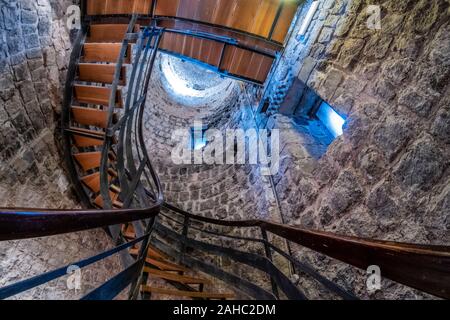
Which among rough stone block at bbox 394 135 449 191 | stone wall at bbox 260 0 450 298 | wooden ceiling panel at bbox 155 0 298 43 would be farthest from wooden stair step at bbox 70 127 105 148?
rough stone block at bbox 394 135 449 191

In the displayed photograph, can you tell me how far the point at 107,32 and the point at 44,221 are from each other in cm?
392

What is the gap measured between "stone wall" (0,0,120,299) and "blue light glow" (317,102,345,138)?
3406 mm

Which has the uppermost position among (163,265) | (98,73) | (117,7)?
(117,7)

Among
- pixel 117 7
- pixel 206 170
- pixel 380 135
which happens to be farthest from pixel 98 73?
pixel 380 135

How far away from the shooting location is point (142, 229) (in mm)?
2459

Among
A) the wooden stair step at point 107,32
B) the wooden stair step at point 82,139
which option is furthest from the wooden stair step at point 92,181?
the wooden stair step at point 107,32

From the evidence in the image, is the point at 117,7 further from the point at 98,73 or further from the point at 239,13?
the point at 239,13

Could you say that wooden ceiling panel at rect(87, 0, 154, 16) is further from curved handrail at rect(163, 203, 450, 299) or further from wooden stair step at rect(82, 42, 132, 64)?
curved handrail at rect(163, 203, 450, 299)

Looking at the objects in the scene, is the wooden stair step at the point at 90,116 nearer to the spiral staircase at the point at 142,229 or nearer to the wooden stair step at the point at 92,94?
the spiral staircase at the point at 142,229

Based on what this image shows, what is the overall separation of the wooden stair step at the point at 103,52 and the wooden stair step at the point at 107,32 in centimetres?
37

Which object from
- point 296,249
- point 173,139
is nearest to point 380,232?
point 296,249

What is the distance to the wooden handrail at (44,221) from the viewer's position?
0.64m

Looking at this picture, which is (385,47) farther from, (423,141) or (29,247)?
(29,247)

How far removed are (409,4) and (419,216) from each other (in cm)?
172
